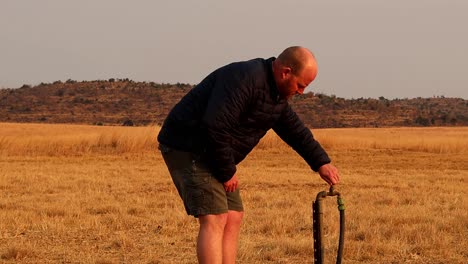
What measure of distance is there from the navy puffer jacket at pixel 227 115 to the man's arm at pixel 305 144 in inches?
2.3

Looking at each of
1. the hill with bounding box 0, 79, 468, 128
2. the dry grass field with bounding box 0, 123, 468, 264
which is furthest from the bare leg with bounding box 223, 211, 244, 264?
the hill with bounding box 0, 79, 468, 128

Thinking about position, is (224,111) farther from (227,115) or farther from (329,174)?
(329,174)

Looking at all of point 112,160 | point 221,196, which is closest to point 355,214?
point 221,196

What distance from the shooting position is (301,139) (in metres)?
5.58

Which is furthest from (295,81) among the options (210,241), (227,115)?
(210,241)

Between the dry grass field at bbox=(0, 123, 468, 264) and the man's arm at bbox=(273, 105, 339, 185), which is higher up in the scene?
the man's arm at bbox=(273, 105, 339, 185)

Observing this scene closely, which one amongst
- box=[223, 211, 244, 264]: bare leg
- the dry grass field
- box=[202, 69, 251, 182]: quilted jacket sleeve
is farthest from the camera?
the dry grass field

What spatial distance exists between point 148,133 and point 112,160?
4.07 m

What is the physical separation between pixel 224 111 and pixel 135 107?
83.0m

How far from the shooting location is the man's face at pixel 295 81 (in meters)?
4.95

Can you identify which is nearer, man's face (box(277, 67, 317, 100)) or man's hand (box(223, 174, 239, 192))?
man's face (box(277, 67, 317, 100))

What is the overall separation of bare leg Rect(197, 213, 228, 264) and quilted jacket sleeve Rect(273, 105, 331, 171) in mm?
810

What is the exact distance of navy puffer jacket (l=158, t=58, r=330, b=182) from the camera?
15.9 feet

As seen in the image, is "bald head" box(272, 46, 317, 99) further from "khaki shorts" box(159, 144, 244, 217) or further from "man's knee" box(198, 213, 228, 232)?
"man's knee" box(198, 213, 228, 232)
